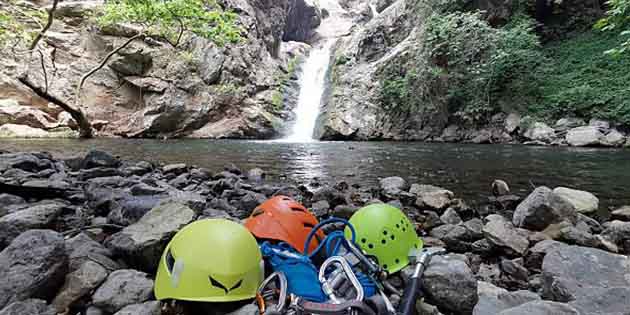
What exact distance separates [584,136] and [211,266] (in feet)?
49.9

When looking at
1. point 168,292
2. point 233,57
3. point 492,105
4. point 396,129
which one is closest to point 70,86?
point 233,57

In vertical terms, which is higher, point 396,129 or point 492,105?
point 492,105

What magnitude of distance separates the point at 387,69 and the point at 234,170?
14.8 meters

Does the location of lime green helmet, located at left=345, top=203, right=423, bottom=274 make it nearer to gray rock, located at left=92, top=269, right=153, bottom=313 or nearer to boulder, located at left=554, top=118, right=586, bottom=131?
gray rock, located at left=92, top=269, right=153, bottom=313

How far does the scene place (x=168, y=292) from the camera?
137 cm

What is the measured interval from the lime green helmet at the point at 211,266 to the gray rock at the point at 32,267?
1.57ft

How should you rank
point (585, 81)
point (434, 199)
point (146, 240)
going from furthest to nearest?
point (585, 81), point (434, 199), point (146, 240)

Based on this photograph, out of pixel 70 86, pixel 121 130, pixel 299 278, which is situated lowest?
pixel 121 130

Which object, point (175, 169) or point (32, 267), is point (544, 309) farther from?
point (175, 169)

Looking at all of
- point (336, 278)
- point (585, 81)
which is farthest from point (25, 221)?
point (585, 81)

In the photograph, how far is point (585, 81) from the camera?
13.8 metres

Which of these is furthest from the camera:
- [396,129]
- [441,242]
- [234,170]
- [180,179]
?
[396,129]

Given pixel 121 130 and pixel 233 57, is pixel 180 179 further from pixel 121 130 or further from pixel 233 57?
pixel 233 57

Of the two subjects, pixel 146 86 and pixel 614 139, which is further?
pixel 146 86
